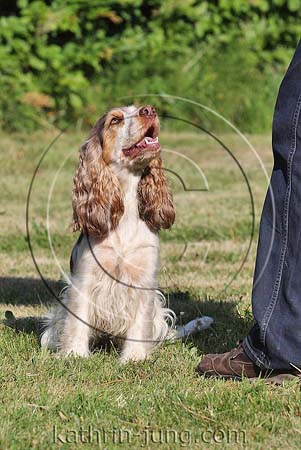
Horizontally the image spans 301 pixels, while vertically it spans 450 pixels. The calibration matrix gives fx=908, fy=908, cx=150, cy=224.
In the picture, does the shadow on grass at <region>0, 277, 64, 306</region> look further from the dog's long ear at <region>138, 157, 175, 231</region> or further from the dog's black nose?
the dog's black nose

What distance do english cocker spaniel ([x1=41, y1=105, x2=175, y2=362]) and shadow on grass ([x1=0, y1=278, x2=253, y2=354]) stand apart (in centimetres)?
27

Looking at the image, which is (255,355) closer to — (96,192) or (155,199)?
(155,199)

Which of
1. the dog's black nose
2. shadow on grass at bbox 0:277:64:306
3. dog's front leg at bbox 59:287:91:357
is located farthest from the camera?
shadow on grass at bbox 0:277:64:306

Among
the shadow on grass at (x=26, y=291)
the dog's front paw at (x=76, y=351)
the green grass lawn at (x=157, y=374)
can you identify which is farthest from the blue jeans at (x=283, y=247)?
the shadow on grass at (x=26, y=291)

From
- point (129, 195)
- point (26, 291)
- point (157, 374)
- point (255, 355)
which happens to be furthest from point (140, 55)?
point (255, 355)

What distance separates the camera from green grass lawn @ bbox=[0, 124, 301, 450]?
3506 mm

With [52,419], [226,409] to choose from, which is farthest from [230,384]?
[52,419]

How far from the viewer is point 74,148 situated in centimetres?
1120

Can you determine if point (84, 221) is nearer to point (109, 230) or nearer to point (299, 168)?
point (109, 230)

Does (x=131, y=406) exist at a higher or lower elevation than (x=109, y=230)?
lower

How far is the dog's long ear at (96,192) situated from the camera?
461 centimetres

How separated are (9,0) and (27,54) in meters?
0.85

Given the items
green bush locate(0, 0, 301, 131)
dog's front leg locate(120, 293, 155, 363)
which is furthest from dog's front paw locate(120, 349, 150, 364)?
green bush locate(0, 0, 301, 131)

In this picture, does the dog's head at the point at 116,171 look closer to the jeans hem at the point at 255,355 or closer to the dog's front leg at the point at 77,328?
the dog's front leg at the point at 77,328
